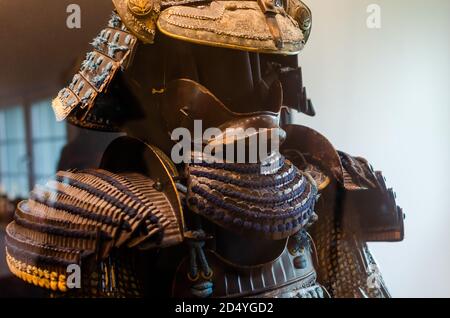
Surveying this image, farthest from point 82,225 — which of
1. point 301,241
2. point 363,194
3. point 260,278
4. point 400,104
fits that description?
point 400,104

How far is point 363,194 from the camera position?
1.13m

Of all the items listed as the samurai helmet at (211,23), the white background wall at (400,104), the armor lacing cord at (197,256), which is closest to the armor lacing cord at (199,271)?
the armor lacing cord at (197,256)

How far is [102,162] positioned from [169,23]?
31cm

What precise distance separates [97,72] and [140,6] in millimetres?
142

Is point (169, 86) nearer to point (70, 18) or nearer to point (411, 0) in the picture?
point (70, 18)

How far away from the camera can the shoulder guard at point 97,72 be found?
884mm

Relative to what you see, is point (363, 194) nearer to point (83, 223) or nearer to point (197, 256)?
Answer: point (197, 256)

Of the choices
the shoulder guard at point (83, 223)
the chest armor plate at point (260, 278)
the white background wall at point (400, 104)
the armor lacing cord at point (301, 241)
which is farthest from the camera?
the white background wall at point (400, 104)

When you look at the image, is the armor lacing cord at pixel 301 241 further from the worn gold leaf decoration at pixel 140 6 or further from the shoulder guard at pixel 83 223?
the worn gold leaf decoration at pixel 140 6

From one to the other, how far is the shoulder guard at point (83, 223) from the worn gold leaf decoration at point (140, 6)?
11.0 inches

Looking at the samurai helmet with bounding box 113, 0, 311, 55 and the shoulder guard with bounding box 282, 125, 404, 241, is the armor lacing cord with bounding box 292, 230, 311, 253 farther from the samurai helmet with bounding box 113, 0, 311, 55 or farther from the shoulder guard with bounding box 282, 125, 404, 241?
the samurai helmet with bounding box 113, 0, 311, 55

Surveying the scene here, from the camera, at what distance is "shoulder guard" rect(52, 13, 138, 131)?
88 cm

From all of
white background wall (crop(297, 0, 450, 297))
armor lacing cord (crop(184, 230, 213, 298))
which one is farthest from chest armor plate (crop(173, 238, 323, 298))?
white background wall (crop(297, 0, 450, 297))
